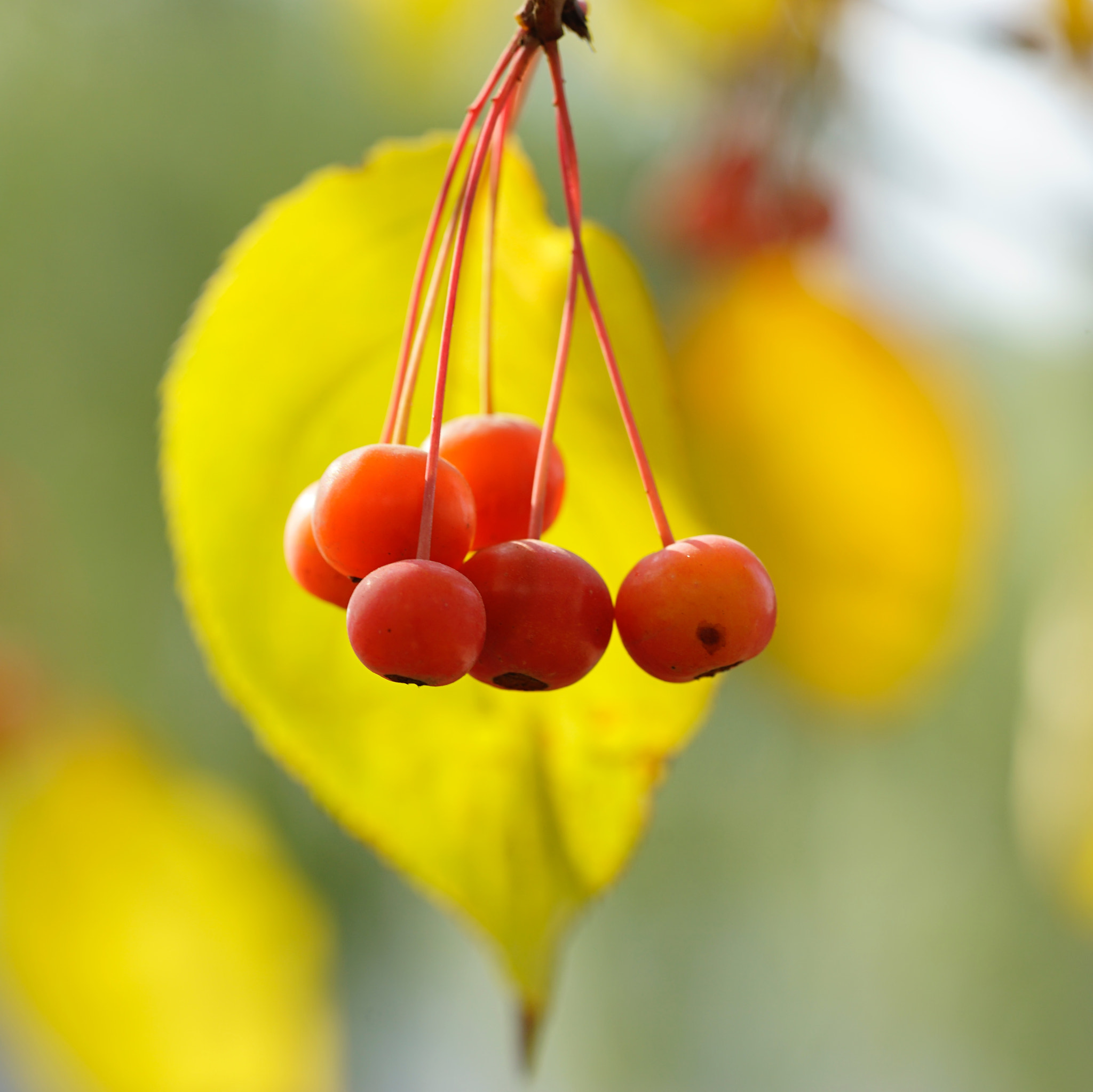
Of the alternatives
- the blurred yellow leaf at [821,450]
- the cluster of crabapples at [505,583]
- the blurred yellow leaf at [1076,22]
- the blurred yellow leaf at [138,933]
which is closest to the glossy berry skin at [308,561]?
the cluster of crabapples at [505,583]

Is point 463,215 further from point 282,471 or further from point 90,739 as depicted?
point 90,739

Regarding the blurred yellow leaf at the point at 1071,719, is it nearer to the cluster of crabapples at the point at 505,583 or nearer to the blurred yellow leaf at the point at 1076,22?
the blurred yellow leaf at the point at 1076,22

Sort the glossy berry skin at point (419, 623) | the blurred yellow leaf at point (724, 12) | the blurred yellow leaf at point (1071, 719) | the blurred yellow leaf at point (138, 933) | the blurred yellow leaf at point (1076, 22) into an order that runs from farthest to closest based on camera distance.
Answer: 1. the blurred yellow leaf at point (138, 933)
2. the blurred yellow leaf at point (1071, 719)
3. the blurred yellow leaf at point (724, 12)
4. the blurred yellow leaf at point (1076, 22)
5. the glossy berry skin at point (419, 623)

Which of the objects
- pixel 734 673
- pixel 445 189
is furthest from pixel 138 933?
pixel 445 189

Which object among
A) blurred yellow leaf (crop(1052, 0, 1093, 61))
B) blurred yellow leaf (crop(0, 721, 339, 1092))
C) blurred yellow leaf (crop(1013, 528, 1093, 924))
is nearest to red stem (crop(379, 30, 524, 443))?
blurred yellow leaf (crop(1052, 0, 1093, 61))

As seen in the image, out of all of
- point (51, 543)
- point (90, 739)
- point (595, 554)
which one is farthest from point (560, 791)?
point (51, 543)

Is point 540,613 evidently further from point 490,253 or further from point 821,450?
point 821,450

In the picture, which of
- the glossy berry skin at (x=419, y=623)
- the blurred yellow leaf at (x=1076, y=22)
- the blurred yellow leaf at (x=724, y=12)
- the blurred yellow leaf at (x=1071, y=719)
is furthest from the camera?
the blurred yellow leaf at (x=1071, y=719)

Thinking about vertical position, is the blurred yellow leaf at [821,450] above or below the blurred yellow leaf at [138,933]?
above
